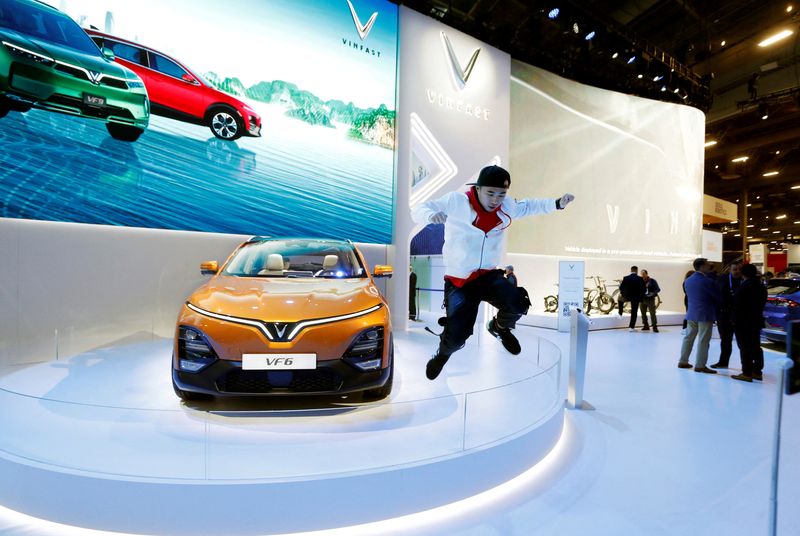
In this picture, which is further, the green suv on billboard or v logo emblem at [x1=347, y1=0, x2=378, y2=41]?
v logo emblem at [x1=347, y1=0, x2=378, y2=41]

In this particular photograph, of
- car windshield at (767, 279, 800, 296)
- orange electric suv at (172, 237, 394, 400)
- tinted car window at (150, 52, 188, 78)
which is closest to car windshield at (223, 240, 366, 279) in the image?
orange electric suv at (172, 237, 394, 400)

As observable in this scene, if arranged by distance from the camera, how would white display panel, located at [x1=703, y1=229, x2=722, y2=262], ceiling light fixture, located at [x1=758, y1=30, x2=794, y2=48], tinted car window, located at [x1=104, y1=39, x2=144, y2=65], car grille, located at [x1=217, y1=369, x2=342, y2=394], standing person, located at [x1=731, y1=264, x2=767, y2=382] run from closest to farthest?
car grille, located at [x1=217, y1=369, x2=342, y2=394]
standing person, located at [x1=731, y1=264, x2=767, y2=382]
tinted car window, located at [x1=104, y1=39, x2=144, y2=65]
ceiling light fixture, located at [x1=758, y1=30, x2=794, y2=48]
white display panel, located at [x1=703, y1=229, x2=722, y2=262]

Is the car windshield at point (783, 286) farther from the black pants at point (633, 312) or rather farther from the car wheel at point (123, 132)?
the car wheel at point (123, 132)

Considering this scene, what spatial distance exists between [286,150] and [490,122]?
3.90 m

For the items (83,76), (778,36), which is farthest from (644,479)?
(778,36)

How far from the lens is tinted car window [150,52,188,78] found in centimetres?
486

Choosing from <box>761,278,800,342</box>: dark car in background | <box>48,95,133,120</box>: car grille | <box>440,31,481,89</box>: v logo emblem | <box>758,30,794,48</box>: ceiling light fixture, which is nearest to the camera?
<box>48,95,133,120</box>: car grille

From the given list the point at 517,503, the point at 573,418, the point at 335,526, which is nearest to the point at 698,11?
the point at 573,418

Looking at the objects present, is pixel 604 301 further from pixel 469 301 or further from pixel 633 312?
pixel 469 301

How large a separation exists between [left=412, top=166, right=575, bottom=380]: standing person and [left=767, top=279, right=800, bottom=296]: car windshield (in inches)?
239

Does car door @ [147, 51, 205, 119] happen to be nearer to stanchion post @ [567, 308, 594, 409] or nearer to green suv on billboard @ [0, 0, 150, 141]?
green suv on billboard @ [0, 0, 150, 141]

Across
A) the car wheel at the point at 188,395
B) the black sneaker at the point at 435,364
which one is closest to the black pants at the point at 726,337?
the black sneaker at the point at 435,364

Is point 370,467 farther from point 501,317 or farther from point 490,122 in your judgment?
point 490,122

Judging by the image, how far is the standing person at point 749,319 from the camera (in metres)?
4.27
